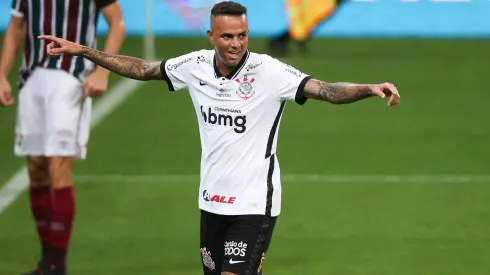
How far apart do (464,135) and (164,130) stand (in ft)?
10.7

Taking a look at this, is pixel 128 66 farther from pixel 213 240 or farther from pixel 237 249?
pixel 237 249

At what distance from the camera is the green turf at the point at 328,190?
27.0 feet

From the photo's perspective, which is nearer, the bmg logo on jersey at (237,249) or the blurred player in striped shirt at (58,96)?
the bmg logo on jersey at (237,249)

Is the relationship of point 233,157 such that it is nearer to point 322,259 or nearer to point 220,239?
point 220,239

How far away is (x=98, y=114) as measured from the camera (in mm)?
14180

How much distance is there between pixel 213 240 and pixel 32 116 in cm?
205

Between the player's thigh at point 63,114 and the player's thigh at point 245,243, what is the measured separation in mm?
1859

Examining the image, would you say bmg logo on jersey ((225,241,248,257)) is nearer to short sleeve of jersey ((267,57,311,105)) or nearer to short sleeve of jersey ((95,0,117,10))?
short sleeve of jersey ((267,57,311,105))

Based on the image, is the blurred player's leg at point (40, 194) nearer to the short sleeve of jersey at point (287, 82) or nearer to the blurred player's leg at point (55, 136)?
the blurred player's leg at point (55, 136)

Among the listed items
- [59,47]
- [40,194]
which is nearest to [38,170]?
[40,194]

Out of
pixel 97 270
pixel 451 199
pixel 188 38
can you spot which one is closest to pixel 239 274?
pixel 97 270

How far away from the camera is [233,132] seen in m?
6.02

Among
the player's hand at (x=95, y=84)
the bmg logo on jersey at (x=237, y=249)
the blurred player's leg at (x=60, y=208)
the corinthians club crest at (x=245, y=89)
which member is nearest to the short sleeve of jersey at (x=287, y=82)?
the corinthians club crest at (x=245, y=89)

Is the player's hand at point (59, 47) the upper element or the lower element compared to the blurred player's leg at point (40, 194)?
upper
